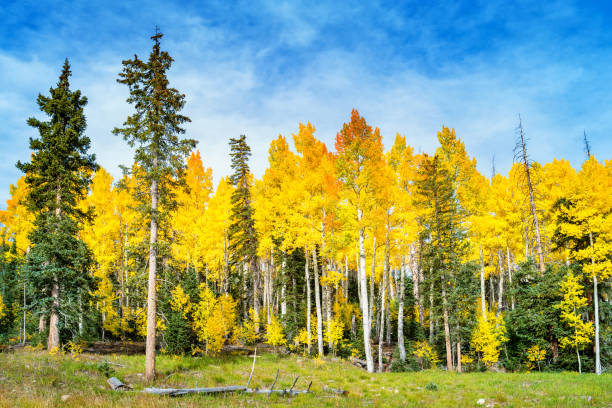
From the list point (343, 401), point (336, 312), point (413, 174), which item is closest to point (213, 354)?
point (336, 312)

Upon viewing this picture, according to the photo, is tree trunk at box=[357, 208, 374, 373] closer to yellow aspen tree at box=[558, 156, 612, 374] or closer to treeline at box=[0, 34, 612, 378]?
treeline at box=[0, 34, 612, 378]

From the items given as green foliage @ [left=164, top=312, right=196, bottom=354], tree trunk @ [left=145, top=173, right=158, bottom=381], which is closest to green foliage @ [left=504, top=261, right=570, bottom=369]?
green foliage @ [left=164, top=312, right=196, bottom=354]

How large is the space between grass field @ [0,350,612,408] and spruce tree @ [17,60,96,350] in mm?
2946

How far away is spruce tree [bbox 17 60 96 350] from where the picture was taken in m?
16.5

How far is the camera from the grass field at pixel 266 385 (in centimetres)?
933

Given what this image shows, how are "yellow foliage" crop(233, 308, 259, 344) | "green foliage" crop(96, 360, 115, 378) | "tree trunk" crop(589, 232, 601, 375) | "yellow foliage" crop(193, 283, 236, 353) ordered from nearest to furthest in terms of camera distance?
"green foliage" crop(96, 360, 115, 378) < "tree trunk" crop(589, 232, 601, 375) < "yellow foliage" crop(193, 283, 236, 353) < "yellow foliage" crop(233, 308, 259, 344)

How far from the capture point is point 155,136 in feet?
50.6

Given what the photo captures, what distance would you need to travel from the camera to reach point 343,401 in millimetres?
10312

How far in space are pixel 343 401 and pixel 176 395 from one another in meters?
5.36

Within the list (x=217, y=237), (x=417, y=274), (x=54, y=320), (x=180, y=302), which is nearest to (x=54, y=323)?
(x=54, y=320)

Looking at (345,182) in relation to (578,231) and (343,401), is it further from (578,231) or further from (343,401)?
(578,231)

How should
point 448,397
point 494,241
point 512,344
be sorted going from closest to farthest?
point 448,397, point 512,344, point 494,241

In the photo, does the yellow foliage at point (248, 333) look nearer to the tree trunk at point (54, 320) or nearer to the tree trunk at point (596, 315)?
the tree trunk at point (54, 320)

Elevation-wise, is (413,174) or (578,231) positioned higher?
(413,174)
